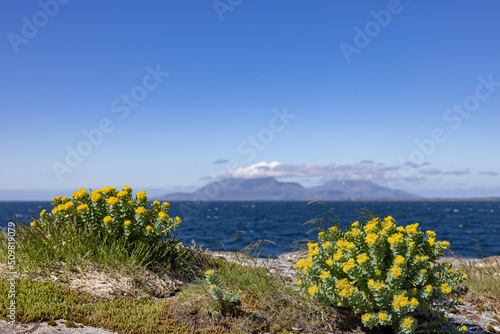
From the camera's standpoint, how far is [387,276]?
4719mm

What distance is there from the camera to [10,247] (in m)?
6.75

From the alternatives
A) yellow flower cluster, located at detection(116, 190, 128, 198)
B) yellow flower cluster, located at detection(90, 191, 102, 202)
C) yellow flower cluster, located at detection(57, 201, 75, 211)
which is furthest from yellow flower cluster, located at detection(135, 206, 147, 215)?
yellow flower cluster, located at detection(57, 201, 75, 211)

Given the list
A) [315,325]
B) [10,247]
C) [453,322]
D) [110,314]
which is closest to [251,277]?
[315,325]

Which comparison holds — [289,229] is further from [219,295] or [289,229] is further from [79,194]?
[219,295]

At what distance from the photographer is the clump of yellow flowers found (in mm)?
6547

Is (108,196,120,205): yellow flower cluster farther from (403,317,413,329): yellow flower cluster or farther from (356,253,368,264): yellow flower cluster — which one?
(403,317,413,329): yellow flower cluster

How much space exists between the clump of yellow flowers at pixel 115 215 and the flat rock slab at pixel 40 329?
211cm

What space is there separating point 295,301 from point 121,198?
144 inches

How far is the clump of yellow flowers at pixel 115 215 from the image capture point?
6547 mm

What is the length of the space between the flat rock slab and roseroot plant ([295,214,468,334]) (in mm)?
2862

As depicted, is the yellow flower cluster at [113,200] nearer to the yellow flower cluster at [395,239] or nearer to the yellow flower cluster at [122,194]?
the yellow flower cluster at [122,194]

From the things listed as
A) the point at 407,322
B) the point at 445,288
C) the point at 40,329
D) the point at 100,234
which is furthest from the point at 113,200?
the point at 445,288

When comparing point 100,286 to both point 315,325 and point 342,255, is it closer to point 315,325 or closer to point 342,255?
point 315,325

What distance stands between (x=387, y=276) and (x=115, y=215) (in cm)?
468
